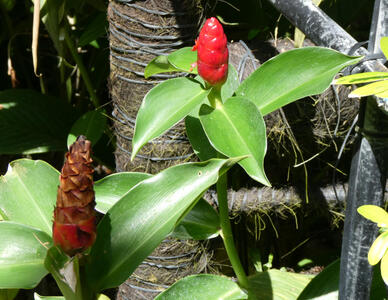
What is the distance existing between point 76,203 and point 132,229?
5.3 inches

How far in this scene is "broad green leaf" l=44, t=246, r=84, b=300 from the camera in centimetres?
74

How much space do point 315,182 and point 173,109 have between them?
2.32ft

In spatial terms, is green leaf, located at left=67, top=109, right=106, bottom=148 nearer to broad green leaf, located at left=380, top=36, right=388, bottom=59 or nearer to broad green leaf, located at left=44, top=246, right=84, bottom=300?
broad green leaf, located at left=44, top=246, right=84, bottom=300

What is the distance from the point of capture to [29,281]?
77 cm

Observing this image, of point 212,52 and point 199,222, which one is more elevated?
point 212,52

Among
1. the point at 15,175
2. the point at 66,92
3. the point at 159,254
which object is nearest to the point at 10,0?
the point at 66,92

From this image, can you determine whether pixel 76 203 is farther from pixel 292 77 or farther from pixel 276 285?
pixel 276 285

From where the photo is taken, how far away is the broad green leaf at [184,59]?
0.96 m

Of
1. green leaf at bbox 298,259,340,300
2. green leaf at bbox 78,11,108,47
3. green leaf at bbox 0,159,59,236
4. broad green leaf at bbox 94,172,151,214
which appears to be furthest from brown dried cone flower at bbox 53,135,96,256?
green leaf at bbox 78,11,108,47

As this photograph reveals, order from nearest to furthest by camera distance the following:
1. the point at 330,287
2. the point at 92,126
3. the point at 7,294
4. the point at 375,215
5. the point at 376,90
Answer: the point at 376,90 < the point at 375,215 < the point at 330,287 < the point at 7,294 < the point at 92,126

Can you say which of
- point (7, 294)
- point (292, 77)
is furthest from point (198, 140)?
point (7, 294)

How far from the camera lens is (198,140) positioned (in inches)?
41.1

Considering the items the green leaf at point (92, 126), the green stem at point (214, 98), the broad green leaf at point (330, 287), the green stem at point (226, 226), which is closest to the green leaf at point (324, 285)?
the broad green leaf at point (330, 287)

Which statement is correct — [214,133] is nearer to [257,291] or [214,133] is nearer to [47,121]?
[257,291]
